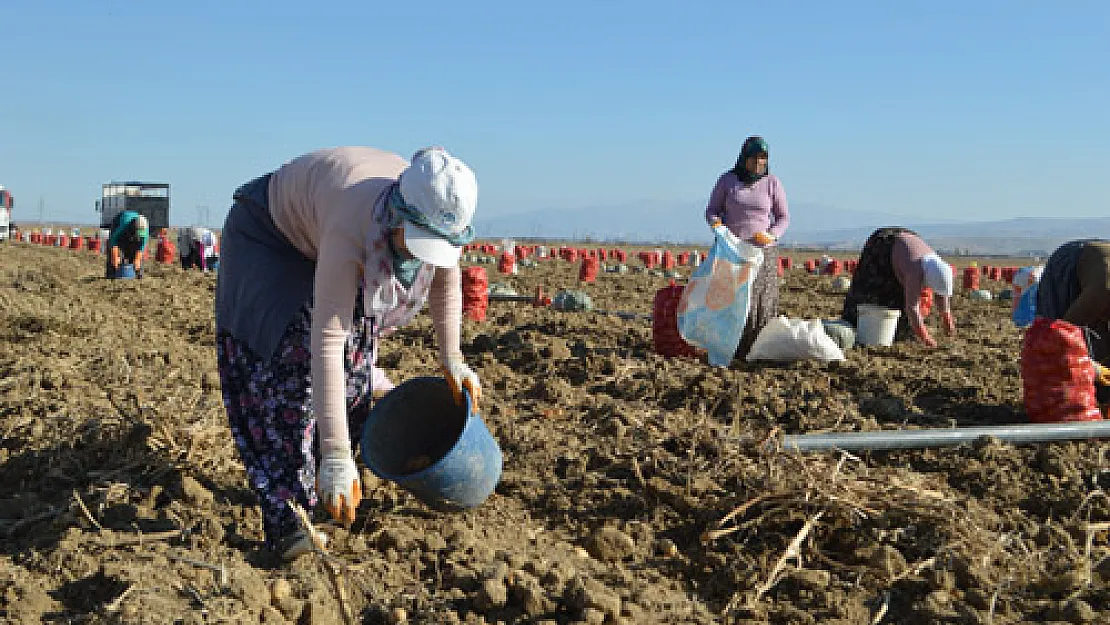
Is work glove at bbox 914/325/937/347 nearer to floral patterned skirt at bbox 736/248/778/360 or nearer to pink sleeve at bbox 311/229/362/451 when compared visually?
floral patterned skirt at bbox 736/248/778/360

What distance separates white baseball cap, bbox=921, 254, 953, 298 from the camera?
631 cm

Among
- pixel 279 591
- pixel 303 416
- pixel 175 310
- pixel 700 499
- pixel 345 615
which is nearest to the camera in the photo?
pixel 345 615

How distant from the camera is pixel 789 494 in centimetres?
317

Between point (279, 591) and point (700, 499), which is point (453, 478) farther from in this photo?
point (700, 499)

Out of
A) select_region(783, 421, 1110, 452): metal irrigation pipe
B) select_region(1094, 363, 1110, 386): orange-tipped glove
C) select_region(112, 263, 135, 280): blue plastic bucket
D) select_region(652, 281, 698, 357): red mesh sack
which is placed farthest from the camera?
select_region(112, 263, 135, 280): blue plastic bucket

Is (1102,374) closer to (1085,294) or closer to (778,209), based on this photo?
(1085,294)

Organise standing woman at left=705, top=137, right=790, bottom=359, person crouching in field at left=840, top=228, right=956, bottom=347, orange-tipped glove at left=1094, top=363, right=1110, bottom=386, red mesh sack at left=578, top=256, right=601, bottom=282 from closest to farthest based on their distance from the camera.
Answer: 1. orange-tipped glove at left=1094, top=363, right=1110, bottom=386
2. standing woman at left=705, top=137, right=790, bottom=359
3. person crouching in field at left=840, top=228, right=956, bottom=347
4. red mesh sack at left=578, top=256, right=601, bottom=282

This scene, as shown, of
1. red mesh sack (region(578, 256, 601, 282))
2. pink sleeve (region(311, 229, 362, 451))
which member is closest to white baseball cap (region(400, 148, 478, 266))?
pink sleeve (region(311, 229, 362, 451))

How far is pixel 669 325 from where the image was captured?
6098 mm

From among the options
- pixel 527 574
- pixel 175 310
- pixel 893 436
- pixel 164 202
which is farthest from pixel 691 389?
pixel 164 202

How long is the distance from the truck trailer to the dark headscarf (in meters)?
26.0

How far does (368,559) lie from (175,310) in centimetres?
616

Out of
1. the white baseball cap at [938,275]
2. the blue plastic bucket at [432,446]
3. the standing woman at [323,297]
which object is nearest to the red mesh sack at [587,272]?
the white baseball cap at [938,275]

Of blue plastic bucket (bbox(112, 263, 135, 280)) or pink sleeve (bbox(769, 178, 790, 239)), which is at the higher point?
pink sleeve (bbox(769, 178, 790, 239))
